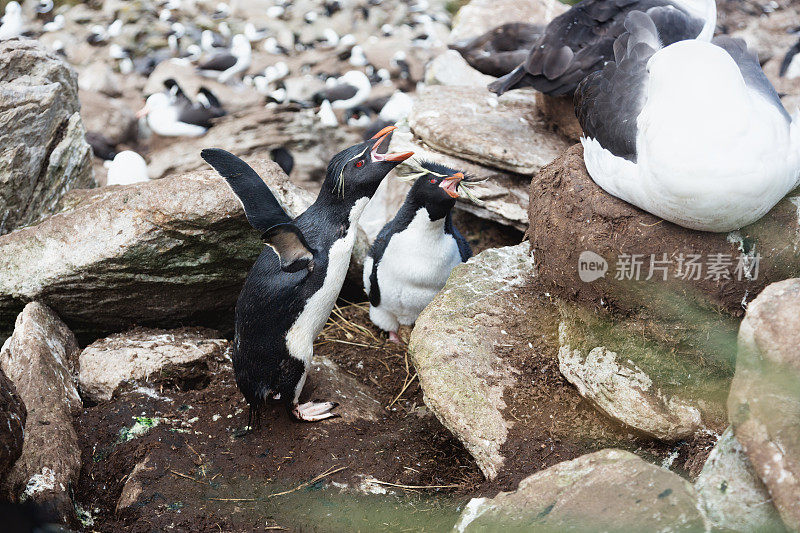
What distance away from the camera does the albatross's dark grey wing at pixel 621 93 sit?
3684 millimetres

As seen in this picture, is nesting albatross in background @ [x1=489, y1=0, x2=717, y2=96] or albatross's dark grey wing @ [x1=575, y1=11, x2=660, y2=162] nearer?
albatross's dark grey wing @ [x1=575, y1=11, x2=660, y2=162]

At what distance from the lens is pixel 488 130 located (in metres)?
6.37

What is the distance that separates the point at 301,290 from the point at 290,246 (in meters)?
0.32

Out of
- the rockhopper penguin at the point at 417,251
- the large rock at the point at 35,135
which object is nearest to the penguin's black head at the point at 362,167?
the rockhopper penguin at the point at 417,251

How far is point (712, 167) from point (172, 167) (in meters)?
8.00

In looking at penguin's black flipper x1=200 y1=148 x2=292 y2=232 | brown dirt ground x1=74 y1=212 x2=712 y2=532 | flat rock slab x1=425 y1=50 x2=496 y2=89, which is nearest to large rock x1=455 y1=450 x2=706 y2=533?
brown dirt ground x1=74 y1=212 x2=712 y2=532

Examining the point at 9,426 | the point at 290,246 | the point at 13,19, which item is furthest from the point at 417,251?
the point at 13,19

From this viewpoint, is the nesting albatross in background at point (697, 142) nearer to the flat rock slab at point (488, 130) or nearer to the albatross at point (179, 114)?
the flat rock slab at point (488, 130)

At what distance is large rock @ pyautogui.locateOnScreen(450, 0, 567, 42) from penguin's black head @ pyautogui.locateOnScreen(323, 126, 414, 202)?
5.74 m

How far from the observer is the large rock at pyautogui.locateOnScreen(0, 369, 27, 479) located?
3297mm

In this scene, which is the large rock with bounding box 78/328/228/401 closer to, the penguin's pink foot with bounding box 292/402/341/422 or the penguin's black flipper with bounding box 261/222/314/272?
the penguin's pink foot with bounding box 292/402/341/422

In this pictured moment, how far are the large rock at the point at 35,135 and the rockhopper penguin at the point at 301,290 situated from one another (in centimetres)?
253

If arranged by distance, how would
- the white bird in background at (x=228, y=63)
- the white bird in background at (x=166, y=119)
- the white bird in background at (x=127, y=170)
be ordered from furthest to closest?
the white bird in background at (x=228, y=63), the white bird in background at (x=166, y=119), the white bird in background at (x=127, y=170)

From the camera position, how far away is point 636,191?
3.54 m
